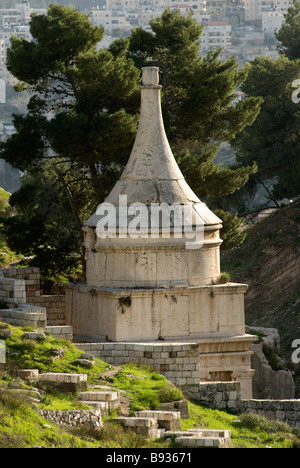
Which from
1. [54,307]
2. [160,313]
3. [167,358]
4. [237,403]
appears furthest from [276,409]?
[54,307]

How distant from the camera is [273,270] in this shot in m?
45.4

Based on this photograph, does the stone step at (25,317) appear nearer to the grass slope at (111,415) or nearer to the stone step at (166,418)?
the grass slope at (111,415)

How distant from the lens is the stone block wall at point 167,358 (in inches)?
819

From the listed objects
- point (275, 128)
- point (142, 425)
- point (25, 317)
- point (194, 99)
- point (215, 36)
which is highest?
point (215, 36)

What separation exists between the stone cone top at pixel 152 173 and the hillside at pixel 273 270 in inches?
615

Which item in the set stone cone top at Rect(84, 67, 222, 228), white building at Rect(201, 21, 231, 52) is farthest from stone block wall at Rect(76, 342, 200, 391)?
white building at Rect(201, 21, 231, 52)

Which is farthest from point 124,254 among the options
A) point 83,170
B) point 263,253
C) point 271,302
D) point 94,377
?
point 263,253

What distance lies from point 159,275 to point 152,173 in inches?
72.2

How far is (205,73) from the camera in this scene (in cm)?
2900

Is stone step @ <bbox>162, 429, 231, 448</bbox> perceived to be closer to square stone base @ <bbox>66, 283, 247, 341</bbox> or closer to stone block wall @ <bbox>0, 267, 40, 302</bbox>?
square stone base @ <bbox>66, 283, 247, 341</bbox>

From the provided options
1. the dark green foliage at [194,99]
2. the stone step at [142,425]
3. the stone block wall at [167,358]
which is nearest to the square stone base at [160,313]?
the stone block wall at [167,358]

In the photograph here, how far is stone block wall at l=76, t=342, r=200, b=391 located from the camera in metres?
20.8

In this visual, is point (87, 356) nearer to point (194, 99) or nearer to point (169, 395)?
point (169, 395)

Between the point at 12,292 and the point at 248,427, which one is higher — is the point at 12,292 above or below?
above
